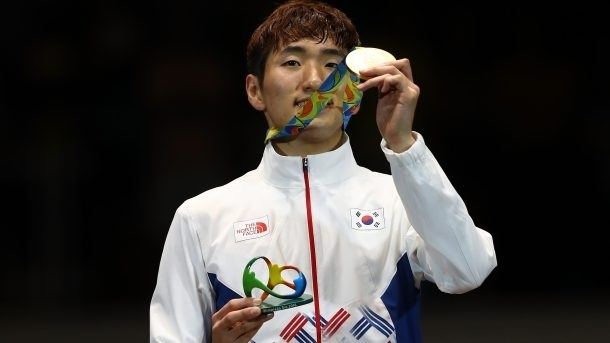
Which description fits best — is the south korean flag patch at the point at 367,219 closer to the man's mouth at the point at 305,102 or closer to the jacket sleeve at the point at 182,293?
the man's mouth at the point at 305,102

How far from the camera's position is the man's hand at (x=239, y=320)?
6.81 feet

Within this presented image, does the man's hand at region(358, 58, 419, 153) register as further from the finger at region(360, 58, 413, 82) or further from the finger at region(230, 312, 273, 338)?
the finger at region(230, 312, 273, 338)

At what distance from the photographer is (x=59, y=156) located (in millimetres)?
4605

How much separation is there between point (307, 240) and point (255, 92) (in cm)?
38

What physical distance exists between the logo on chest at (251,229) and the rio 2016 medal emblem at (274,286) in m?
0.15

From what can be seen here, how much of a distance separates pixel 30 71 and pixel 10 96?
0.42ft

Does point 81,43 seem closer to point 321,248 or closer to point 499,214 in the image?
point 499,214

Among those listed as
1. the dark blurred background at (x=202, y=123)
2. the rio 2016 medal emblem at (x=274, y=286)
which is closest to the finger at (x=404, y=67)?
the rio 2016 medal emblem at (x=274, y=286)

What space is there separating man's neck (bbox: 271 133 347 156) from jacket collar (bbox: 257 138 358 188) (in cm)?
2

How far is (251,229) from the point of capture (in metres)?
2.31

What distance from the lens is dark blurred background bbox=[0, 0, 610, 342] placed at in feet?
14.9

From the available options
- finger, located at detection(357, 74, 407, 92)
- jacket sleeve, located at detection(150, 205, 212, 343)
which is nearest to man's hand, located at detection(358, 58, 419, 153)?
finger, located at detection(357, 74, 407, 92)

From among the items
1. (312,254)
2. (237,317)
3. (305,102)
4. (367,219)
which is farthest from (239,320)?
(305,102)

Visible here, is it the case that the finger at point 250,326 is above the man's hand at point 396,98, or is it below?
below
